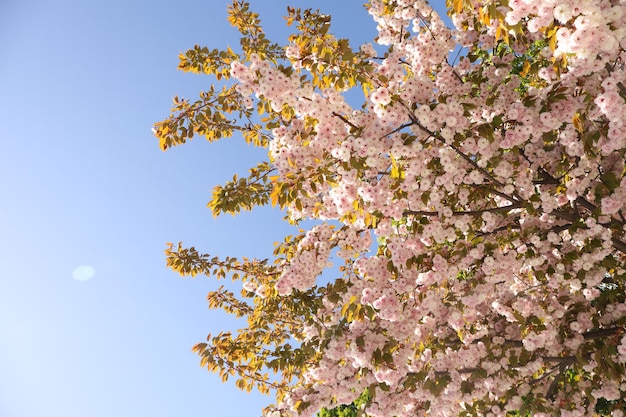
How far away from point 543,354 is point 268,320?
3.48m

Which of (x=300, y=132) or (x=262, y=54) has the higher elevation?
(x=262, y=54)

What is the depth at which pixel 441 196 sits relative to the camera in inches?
182

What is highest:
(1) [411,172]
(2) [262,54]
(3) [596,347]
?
(2) [262,54]

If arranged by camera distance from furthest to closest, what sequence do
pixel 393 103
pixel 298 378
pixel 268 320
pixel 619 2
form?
pixel 298 378
pixel 268 320
pixel 393 103
pixel 619 2

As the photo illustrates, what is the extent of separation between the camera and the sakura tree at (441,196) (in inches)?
163

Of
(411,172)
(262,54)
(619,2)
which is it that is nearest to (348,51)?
(262,54)

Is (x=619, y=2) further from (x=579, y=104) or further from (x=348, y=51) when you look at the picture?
(x=348, y=51)

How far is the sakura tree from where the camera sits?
4129 mm

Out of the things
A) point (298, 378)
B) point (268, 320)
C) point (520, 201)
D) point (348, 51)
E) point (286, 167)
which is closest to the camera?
point (348, 51)

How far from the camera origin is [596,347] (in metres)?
4.76

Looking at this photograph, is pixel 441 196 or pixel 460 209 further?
pixel 460 209

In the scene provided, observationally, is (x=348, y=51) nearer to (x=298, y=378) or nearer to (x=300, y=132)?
(x=300, y=132)

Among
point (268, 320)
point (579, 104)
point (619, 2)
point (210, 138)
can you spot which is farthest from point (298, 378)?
point (619, 2)

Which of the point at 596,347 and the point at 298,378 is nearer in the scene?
the point at 596,347
